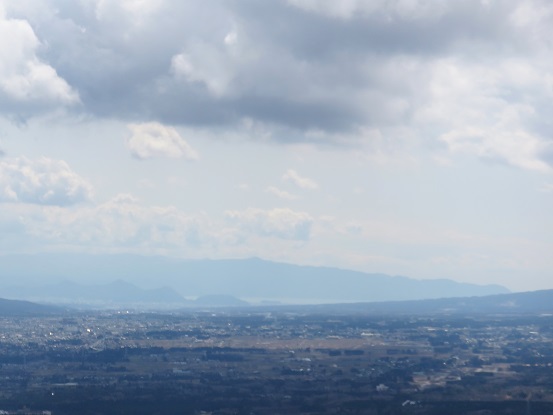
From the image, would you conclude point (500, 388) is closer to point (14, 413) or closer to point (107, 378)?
point (107, 378)

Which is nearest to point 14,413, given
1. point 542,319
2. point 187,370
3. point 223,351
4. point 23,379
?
point 23,379

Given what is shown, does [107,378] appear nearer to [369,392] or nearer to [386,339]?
[369,392]

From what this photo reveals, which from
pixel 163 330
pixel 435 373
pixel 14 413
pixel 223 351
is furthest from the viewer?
pixel 163 330

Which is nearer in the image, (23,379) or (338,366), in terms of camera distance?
(23,379)

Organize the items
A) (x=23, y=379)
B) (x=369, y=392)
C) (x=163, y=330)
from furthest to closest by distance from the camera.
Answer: (x=163, y=330)
(x=23, y=379)
(x=369, y=392)

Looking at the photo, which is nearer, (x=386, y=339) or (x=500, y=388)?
(x=500, y=388)

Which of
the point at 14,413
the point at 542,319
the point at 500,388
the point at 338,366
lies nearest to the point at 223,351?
the point at 338,366

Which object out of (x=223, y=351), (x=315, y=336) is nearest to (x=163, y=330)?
(x=315, y=336)

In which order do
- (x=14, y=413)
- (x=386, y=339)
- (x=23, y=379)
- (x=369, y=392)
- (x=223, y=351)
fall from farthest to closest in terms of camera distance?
(x=386, y=339) → (x=223, y=351) → (x=23, y=379) → (x=369, y=392) → (x=14, y=413)

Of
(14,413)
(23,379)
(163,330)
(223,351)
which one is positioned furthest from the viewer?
(163,330)
